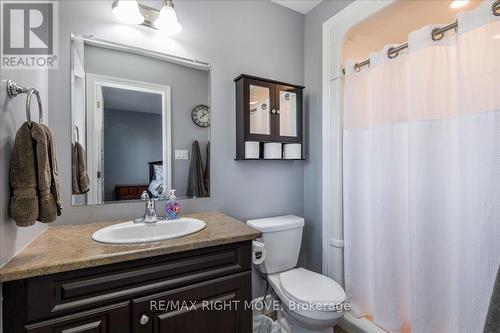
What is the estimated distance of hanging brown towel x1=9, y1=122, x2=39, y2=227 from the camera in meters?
0.82

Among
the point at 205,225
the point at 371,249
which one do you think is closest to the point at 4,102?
the point at 205,225

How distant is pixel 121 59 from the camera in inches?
55.8

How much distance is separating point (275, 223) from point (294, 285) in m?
0.41

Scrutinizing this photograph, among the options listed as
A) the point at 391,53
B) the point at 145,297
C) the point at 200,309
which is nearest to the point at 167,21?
the point at 391,53

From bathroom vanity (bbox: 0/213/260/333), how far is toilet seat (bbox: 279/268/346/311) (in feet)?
1.09

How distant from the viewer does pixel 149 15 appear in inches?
56.9

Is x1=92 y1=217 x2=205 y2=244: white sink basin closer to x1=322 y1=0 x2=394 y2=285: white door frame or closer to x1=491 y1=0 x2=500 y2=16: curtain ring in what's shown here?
x1=322 y1=0 x2=394 y2=285: white door frame

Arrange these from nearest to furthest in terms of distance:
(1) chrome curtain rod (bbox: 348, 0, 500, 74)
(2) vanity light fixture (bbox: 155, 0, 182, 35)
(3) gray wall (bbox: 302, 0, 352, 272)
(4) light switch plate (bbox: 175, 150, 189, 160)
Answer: (1) chrome curtain rod (bbox: 348, 0, 500, 74) < (2) vanity light fixture (bbox: 155, 0, 182, 35) < (4) light switch plate (bbox: 175, 150, 189, 160) < (3) gray wall (bbox: 302, 0, 352, 272)

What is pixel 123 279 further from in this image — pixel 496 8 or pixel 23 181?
pixel 496 8

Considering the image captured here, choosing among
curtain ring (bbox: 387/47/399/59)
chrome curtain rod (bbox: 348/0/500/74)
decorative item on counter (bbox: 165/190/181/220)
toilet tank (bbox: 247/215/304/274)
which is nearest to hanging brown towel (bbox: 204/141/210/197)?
decorative item on counter (bbox: 165/190/181/220)

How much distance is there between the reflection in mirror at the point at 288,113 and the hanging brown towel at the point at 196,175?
26.0 inches

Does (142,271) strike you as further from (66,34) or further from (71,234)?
(66,34)

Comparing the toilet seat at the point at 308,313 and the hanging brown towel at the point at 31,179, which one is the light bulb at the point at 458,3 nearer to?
the toilet seat at the point at 308,313

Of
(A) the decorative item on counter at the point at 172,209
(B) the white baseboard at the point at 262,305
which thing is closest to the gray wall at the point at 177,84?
(A) the decorative item on counter at the point at 172,209
